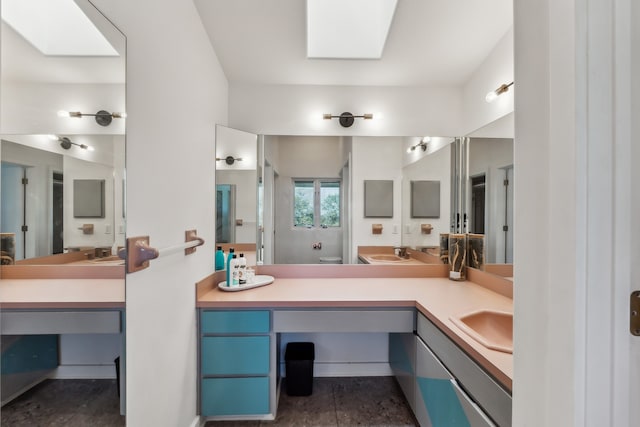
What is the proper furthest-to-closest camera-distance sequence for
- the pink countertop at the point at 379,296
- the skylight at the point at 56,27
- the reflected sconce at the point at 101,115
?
the pink countertop at the point at 379,296
the reflected sconce at the point at 101,115
the skylight at the point at 56,27

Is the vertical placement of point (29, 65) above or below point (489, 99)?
below

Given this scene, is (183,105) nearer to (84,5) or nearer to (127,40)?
(127,40)

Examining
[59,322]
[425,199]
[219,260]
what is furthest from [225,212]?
[425,199]

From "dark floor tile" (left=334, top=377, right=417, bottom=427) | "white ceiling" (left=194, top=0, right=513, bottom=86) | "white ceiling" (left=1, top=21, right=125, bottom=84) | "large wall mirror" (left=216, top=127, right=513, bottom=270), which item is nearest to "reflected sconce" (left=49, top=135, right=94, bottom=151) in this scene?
"white ceiling" (left=1, top=21, right=125, bottom=84)

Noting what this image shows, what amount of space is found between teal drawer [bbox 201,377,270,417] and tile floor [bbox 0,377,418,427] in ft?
0.48

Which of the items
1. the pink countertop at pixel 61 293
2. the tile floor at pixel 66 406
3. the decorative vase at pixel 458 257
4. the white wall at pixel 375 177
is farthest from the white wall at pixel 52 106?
the decorative vase at pixel 458 257

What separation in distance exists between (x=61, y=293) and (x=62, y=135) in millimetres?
410

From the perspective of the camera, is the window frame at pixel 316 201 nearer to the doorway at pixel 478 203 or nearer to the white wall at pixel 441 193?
the white wall at pixel 441 193

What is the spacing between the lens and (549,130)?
542mm

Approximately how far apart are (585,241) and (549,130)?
0.22 m

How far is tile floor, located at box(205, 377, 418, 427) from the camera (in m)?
1.76

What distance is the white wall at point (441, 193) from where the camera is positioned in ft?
7.20

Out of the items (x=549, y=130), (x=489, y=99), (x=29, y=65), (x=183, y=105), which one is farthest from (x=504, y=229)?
(x=29, y=65)

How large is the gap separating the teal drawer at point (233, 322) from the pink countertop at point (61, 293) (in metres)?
0.78
